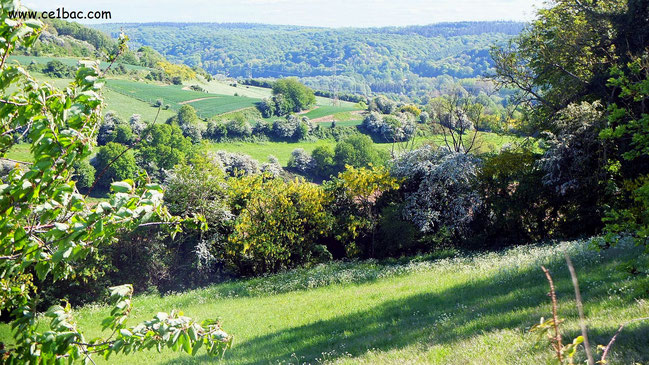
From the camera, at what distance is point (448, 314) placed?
964 centimetres

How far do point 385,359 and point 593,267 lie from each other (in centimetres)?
670

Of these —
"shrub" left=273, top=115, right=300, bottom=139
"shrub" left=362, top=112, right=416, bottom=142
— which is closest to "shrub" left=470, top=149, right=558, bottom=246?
"shrub" left=362, top=112, right=416, bottom=142

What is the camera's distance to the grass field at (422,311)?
6.76 metres

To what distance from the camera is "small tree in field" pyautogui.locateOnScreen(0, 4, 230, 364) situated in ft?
10.9

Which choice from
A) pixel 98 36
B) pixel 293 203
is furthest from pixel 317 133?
pixel 98 36

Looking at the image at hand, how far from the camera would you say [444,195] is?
2145 cm

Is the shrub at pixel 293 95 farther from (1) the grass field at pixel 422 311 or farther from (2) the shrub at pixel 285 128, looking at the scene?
(1) the grass field at pixel 422 311

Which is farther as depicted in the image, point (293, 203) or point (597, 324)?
point (293, 203)

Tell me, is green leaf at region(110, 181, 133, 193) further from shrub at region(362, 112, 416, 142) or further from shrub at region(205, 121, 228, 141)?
shrub at region(205, 121, 228, 141)

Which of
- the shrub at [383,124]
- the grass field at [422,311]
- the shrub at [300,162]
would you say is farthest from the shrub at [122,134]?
the grass field at [422,311]

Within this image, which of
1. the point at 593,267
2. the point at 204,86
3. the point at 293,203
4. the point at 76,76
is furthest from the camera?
the point at 204,86

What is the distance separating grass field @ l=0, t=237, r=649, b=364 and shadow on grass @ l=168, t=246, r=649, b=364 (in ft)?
0.09

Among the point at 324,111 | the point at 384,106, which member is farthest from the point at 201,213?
the point at 384,106

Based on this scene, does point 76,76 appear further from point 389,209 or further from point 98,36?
point 98,36
